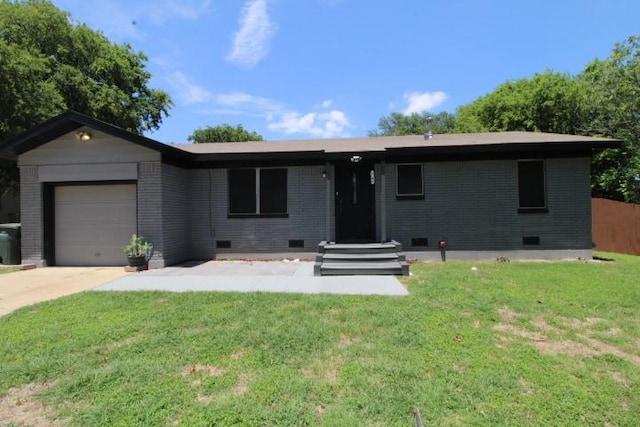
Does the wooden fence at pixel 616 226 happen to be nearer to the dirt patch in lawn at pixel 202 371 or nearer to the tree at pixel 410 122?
the dirt patch in lawn at pixel 202 371

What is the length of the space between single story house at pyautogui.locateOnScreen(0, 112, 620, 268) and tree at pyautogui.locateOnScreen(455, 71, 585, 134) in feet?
49.5

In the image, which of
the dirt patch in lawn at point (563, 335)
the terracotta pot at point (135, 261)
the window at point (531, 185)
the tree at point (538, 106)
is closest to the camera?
the dirt patch in lawn at point (563, 335)

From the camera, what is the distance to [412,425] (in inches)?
111

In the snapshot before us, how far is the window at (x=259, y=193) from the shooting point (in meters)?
11.3

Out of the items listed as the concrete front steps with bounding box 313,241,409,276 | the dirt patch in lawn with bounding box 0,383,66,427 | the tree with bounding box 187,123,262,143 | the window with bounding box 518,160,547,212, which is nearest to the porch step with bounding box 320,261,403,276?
the concrete front steps with bounding box 313,241,409,276

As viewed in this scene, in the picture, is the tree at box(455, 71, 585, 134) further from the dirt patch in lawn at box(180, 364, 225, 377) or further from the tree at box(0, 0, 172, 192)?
the dirt patch in lawn at box(180, 364, 225, 377)

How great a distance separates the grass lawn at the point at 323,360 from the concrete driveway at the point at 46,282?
2.43 feet

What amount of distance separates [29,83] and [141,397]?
15.0 m

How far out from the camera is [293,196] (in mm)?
11219

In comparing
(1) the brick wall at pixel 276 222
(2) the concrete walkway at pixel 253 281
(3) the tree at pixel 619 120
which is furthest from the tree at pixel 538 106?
(2) the concrete walkway at pixel 253 281

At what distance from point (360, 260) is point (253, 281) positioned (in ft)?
8.61

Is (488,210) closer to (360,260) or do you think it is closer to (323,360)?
(360,260)

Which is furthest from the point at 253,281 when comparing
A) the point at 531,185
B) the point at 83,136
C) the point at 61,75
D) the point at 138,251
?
the point at 61,75

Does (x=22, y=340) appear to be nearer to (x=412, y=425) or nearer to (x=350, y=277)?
(x=412, y=425)
